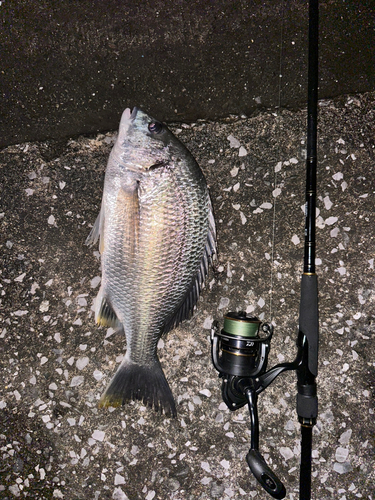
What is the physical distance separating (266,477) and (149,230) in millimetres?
1227

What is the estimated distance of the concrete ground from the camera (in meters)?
2.11

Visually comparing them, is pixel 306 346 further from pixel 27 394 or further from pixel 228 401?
pixel 27 394

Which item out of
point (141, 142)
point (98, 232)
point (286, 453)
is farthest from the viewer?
point (286, 453)

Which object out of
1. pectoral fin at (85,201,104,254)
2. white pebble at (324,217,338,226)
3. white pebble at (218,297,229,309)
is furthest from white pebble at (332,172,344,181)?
pectoral fin at (85,201,104,254)

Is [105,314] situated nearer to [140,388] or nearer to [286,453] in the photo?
[140,388]

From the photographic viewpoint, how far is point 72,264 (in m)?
2.22

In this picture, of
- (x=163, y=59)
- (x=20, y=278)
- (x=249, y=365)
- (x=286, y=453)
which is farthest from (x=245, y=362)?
(x=163, y=59)

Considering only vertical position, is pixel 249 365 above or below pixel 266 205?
below

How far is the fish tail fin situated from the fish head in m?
1.01

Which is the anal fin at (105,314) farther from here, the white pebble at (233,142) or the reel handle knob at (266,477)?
the white pebble at (233,142)

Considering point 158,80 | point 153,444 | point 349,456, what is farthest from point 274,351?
point 158,80

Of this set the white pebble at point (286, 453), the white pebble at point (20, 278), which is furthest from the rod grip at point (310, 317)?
the white pebble at point (20, 278)

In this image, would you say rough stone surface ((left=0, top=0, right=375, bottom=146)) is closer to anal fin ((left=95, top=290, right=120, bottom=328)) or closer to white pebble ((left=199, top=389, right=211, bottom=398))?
anal fin ((left=95, top=290, right=120, bottom=328))

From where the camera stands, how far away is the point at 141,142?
1.80 m
